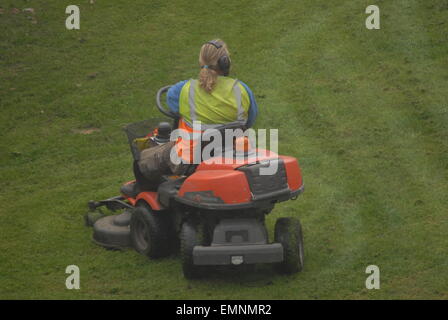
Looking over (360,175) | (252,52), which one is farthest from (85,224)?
(252,52)

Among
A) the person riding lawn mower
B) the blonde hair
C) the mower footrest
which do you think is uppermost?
the blonde hair

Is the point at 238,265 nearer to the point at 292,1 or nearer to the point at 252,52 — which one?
the point at 252,52

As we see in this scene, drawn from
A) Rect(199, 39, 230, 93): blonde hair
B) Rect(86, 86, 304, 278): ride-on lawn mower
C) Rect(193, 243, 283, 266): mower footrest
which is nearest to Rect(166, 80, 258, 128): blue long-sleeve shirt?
Rect(86, 86, 304, 278): ride-on lawn mower

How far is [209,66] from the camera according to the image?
7973 mm

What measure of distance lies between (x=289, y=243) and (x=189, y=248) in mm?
916

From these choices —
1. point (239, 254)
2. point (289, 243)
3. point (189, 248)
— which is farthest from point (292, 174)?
point (189, 248)

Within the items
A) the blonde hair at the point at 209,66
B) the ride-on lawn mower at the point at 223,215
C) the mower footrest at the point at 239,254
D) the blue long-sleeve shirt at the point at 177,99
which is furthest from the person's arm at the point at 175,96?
the mower footrest at the point at 239,254

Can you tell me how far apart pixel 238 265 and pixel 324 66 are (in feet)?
22.6

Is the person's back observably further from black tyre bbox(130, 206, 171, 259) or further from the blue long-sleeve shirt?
black tyre bbox(130, 206, 171, 259)

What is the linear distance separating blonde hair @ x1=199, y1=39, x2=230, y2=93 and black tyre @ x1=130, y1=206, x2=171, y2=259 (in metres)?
1.41

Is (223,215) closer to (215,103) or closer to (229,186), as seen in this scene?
(229,186)

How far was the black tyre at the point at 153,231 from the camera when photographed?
8305 millimetres

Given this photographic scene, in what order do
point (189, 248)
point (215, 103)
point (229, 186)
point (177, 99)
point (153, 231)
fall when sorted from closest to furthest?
point (229, 186) < point (189, 248) < point (215, 103) < point (177, 99) < point (153, 231)

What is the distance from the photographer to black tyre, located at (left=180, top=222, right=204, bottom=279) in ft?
25.3
